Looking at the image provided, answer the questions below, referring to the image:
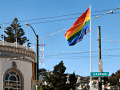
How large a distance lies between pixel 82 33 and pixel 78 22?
1040 millimetres

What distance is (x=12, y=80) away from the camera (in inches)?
1491

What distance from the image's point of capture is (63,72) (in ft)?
188

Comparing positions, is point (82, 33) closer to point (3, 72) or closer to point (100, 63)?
point (100, 63)

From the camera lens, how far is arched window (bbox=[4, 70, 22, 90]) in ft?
121

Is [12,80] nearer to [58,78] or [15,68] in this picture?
[15,68]

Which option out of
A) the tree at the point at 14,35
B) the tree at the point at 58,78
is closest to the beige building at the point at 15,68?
the tree at the point at 58,78

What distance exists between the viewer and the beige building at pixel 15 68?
36344 millimetres

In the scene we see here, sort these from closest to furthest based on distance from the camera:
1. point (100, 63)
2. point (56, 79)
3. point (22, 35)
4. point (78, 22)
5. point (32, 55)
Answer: point (100, 63), point (78, 22), point (32, 55), point (56, 79), point (22, 35)

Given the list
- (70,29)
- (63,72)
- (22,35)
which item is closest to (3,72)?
(70,29)

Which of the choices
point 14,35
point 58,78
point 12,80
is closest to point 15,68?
point 12,80

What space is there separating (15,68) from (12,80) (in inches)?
65.9

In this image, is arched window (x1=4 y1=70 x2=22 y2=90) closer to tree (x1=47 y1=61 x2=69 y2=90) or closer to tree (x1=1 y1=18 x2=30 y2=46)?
tree (x1=47 y1=61 x2=69 y2=90)

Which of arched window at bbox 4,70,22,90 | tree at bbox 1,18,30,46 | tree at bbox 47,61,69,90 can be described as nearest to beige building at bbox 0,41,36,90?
arched window at bbox 4,70,22,90

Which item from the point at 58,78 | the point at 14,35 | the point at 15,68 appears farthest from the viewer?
the point at 14,35
